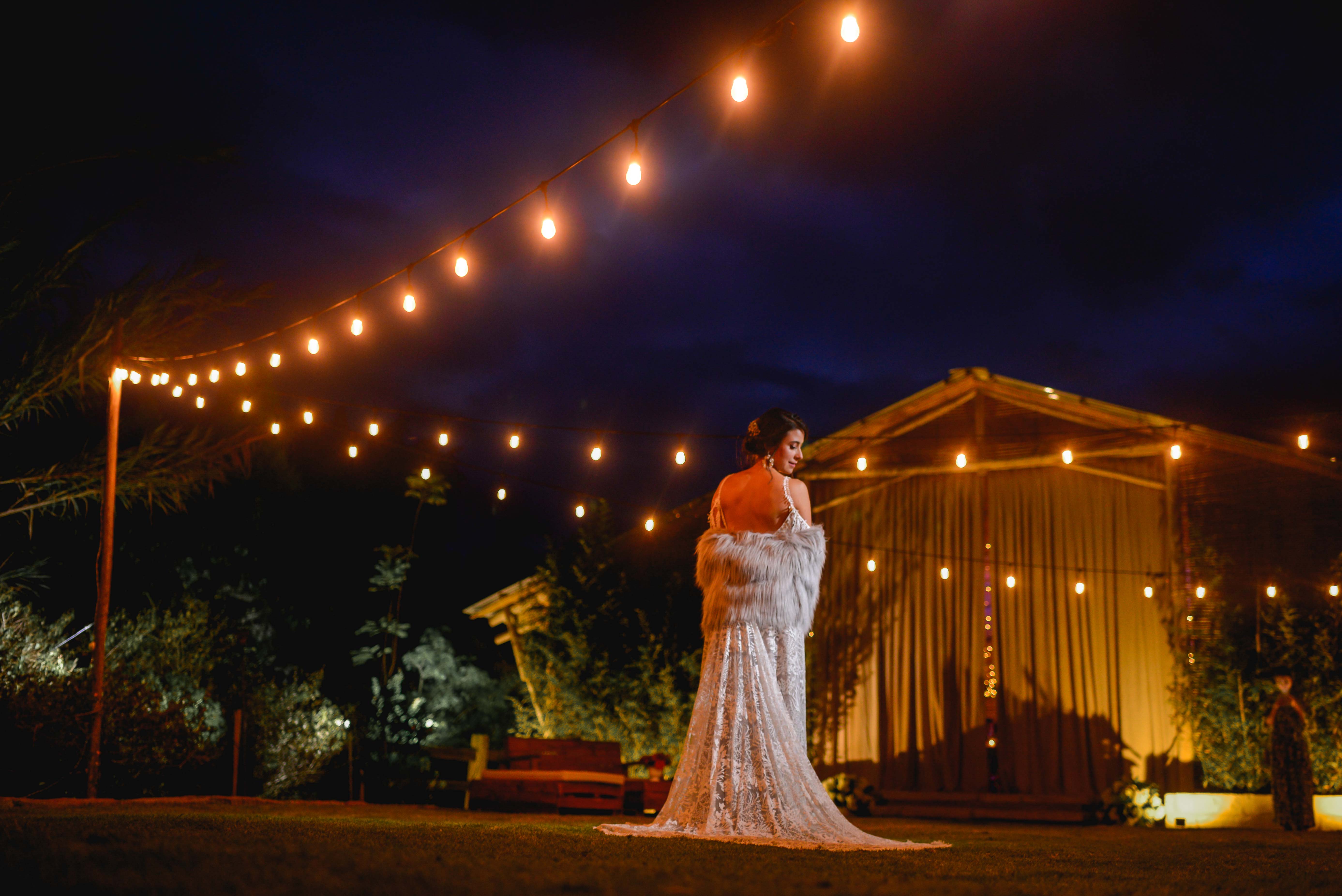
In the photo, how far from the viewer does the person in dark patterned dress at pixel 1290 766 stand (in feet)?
29.1

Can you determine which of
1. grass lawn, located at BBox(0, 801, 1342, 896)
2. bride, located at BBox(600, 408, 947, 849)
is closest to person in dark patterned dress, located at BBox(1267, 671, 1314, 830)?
grass lawn, located at BBox(0, 801, 1342, 896)

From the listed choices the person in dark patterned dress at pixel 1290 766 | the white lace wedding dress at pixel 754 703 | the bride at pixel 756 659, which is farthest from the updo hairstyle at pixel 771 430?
the person in dark patterned dress at pixel 1290 766

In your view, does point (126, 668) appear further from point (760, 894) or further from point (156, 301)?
point (760, 894)

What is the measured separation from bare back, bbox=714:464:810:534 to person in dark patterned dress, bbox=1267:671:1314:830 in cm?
659

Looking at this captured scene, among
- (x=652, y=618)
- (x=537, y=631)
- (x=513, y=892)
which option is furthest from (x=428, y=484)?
(x=513, y=892)

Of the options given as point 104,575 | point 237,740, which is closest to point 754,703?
point 104,575

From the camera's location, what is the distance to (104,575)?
7.83 metres

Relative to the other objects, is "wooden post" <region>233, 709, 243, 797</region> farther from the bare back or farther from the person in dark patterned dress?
the person in dark patterned dress

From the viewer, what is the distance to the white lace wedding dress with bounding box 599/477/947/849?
14.5ft

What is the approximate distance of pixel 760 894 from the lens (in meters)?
2.47

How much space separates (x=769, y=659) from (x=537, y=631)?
26.7ft

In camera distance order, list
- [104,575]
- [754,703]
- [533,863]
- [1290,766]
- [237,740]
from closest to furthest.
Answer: [533,863] < [754,703] < [104,575] < [1290,766] < [237,740]

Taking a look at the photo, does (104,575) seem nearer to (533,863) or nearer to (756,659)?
(756,659)

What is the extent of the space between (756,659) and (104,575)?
566 cm
